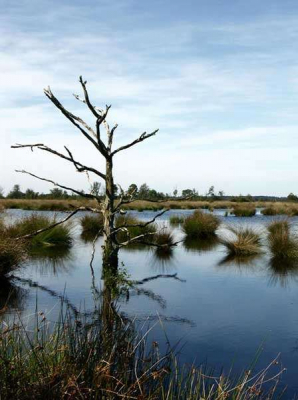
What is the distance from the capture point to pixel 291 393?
180 inches

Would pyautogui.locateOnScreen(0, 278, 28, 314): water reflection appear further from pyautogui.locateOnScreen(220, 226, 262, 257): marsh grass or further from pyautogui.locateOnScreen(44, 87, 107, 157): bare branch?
pyautogui.locateOnScreen(220, 226, 262, 257): marsh grass

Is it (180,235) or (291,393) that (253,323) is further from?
(180,235)

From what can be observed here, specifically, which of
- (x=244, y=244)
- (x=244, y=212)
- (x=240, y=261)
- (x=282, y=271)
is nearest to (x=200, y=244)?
(x=244, y=244)

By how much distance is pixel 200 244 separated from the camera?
16.8 m

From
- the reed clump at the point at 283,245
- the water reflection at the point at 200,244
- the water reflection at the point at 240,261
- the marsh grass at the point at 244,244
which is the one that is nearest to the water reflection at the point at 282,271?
the reed clump at the point at 283,245

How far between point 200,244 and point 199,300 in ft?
28.5

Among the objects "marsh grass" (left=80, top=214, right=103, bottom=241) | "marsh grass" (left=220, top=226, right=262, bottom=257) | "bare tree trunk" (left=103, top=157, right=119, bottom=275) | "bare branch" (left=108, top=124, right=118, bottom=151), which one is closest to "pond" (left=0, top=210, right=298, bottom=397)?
"bare tree trunk" (left=103, top=157, right=119, bottom=275)

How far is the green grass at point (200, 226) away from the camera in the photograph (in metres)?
19.0

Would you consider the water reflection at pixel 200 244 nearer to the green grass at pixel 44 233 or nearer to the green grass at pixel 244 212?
the green grass at pixel 44 233

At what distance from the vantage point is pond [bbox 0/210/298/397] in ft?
18.7

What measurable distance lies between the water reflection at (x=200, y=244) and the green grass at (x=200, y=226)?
1.43ft

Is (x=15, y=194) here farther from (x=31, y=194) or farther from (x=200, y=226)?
(x=200, y=226)

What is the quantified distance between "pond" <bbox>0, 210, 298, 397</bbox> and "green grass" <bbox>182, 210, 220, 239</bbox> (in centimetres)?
536

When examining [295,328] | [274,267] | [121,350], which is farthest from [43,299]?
[274,267]
